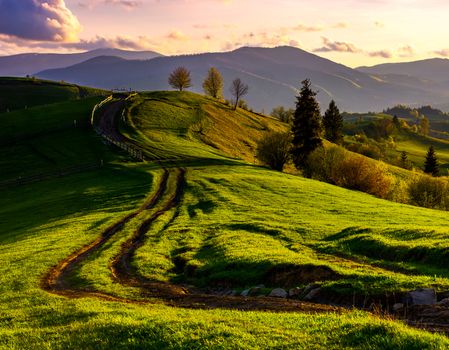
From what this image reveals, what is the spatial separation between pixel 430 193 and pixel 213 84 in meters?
110

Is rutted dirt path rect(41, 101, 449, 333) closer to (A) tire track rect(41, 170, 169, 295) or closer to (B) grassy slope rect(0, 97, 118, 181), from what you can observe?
(A) tire track rect(41, 170, 169, 295)

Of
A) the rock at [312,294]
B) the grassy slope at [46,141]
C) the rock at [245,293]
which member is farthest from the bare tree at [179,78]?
the rock at [312,294]

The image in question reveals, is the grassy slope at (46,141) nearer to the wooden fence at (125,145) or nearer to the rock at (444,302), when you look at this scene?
the wooden fence at (125,145)

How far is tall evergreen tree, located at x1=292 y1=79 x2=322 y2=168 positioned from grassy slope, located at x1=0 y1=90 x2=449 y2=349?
1551 cm

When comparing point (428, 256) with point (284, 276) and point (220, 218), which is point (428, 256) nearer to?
point (284, 276)

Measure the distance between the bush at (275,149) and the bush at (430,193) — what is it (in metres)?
25.7

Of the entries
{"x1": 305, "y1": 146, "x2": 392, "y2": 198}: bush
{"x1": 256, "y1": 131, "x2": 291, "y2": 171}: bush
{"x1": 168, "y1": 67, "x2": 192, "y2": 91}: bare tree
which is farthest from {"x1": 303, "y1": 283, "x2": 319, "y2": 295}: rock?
{"x1": 168, "y1": 67, "x2": 192, "y2": 91}: bare tree

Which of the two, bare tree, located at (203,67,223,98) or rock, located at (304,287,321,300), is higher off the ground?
bare tree, located at (203,67,223,98)

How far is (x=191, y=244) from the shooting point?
35.5 m

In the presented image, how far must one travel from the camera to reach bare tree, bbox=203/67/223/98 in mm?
165625

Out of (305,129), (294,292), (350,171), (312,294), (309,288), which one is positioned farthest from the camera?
(305,129)

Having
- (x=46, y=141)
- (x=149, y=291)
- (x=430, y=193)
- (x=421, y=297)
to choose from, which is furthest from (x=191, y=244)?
(x=46, y=141)

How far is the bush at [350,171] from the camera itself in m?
74.8

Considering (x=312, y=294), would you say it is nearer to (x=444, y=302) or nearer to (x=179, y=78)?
(x=444, y=302)
